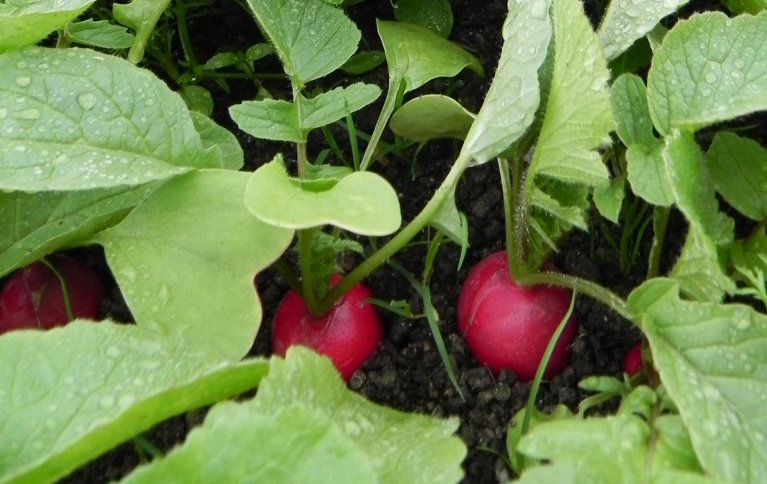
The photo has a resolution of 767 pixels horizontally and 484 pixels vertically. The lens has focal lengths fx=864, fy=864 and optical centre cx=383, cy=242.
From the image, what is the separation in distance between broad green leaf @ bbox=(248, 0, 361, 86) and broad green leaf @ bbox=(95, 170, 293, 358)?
0.78ft

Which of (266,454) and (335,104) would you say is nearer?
(266,454)

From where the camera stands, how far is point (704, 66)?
35.9 inches

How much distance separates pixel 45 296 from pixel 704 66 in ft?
2.81

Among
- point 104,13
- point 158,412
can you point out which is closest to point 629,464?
point 158,412

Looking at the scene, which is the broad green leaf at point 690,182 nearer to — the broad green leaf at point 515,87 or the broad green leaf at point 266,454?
the broad green leaf at point 515,87

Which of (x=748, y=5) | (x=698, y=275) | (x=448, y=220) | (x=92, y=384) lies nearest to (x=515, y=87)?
(x=448, y=220)

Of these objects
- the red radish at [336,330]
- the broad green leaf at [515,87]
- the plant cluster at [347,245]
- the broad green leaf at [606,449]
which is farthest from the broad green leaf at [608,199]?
the red radish at [336,330]

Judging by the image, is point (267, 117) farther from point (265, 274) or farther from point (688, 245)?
point (688, 245)

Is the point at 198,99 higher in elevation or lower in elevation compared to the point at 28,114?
lower

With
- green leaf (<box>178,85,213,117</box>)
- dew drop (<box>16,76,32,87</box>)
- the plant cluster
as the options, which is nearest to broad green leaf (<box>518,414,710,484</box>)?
the plant cluster

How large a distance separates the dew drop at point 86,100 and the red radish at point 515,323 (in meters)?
0.51

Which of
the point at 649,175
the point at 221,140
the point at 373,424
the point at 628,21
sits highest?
the point at 628,21

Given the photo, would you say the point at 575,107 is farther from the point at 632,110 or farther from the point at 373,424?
the point at 373,424

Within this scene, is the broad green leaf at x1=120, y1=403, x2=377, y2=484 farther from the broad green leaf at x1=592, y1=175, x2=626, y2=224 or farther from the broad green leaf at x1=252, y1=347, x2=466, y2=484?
the broad green leaf at x1=592, y1=175, x2=626, y2=224
